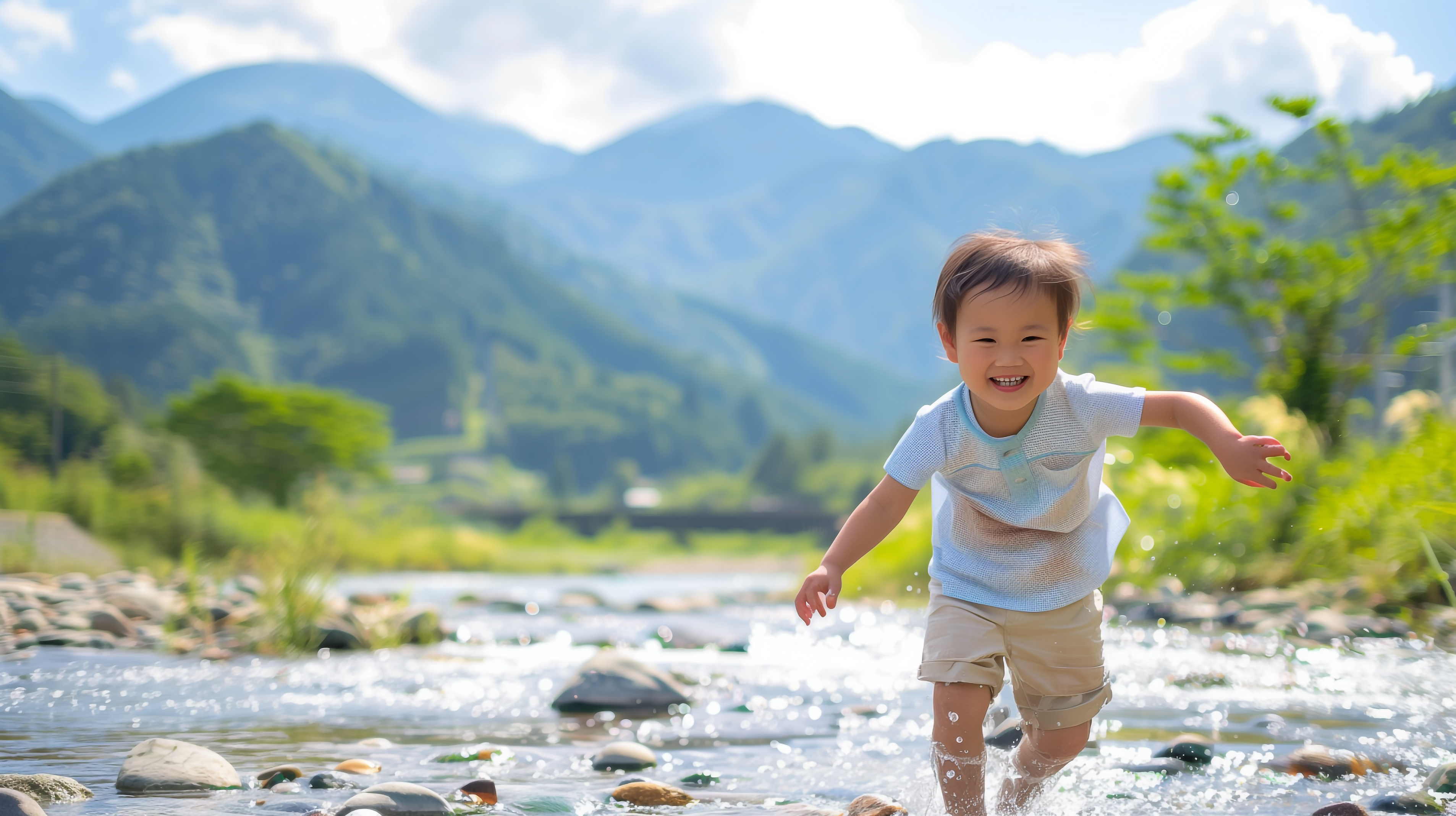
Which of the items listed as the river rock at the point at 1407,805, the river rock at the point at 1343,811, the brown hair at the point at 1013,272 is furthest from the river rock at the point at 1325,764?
the brown hair at the point at 1013,272

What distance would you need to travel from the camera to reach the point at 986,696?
2.88m

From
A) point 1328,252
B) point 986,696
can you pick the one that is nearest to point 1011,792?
point 986,696

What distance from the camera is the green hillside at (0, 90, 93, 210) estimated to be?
133375mm

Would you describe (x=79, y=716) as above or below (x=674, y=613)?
below

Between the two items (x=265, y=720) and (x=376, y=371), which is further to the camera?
(x=376, y=371)

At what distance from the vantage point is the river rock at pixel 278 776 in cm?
352

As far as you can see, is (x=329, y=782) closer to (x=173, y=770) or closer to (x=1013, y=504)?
(x=173, y=770)

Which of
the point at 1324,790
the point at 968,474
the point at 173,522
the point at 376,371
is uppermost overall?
the point at 376,371

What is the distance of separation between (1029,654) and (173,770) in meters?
2.74

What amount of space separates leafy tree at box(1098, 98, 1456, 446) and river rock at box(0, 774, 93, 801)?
13135 millimetres

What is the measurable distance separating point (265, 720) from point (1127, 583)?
924 centimetres

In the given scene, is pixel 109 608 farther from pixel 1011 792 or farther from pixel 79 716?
pixel 1011 792

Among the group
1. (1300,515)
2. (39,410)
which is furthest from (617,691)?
(39,410)

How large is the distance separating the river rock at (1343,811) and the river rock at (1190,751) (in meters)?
0.87
